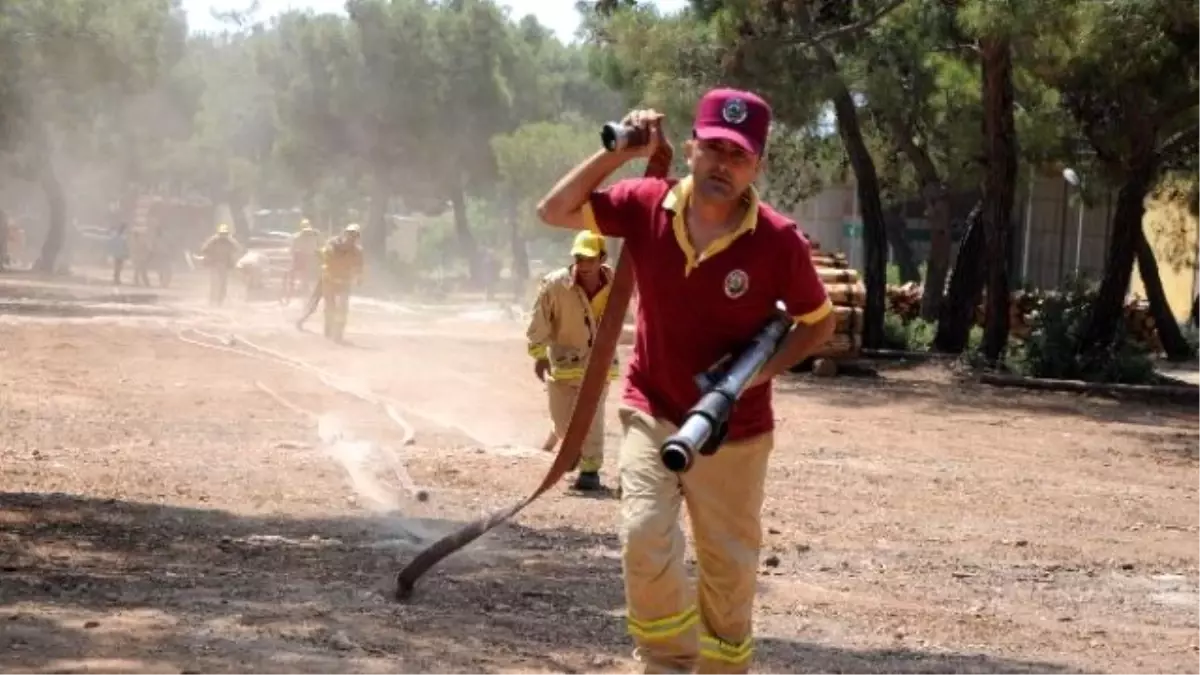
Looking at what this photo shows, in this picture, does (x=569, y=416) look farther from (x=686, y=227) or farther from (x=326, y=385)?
(x=326, y=385)

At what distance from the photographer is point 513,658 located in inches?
278

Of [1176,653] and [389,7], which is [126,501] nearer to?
[1176,653]

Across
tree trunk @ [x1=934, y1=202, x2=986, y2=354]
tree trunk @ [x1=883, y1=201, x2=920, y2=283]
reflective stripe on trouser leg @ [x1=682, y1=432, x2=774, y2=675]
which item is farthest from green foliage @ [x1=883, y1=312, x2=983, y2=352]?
reflective stripe on trouser leg @ [x1=682, y1=432, x2=774, y2=675]

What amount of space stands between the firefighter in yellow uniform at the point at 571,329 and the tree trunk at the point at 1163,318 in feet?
65.0

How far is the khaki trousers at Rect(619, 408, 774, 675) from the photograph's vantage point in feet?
19.6

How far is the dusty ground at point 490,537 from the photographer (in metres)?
7.37

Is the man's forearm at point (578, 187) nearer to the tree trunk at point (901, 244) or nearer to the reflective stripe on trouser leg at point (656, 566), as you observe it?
the reflective stripe on trouser leg at point (656, 566)

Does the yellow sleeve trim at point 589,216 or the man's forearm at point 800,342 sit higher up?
the yellow sleeve trim at point 589,216

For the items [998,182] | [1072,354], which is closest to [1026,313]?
[1072,354]

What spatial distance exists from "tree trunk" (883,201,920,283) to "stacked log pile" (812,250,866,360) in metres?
22.5

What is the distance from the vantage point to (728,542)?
6.21 metres

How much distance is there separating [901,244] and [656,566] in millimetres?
45043

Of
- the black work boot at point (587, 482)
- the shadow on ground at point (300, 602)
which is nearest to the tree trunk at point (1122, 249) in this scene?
the black work boot at point (587, 482)

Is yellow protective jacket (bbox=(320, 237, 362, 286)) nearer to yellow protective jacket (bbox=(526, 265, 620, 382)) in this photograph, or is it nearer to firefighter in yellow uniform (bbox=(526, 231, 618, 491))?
firefighter in yellow uniform (bbox=(526, 231, 618, 491))
